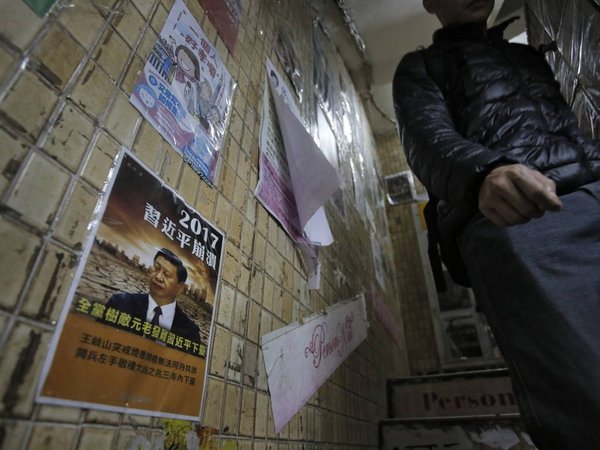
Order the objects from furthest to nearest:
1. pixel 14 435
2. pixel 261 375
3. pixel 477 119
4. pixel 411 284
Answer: pixel 411 284, pixel 477 119, pixel 261 375, pixel 14 435

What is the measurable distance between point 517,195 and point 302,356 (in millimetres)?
661

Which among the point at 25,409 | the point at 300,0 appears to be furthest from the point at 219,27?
the point at 300,0

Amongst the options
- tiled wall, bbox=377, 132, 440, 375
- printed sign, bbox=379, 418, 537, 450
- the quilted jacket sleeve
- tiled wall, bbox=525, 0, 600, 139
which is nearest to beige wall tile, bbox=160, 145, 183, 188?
the quilted jacket sleeve

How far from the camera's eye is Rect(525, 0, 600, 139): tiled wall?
917 mm

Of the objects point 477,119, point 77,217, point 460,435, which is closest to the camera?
point 77,217

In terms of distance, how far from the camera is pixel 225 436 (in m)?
0.63

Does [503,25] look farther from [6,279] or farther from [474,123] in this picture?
[6,279]

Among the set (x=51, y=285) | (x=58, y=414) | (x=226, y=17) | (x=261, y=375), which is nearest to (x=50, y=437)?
(x=58, y=414)

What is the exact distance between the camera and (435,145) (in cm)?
82

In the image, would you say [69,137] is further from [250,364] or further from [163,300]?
[250,364]

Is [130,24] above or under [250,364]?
above

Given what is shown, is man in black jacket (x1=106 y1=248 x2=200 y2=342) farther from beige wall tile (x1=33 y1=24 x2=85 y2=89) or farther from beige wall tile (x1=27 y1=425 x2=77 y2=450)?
beige wall tile (x1=33 y1=24 x2=85 y2=89)

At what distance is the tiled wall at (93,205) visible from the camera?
368mm

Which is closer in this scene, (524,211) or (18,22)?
(18,22)
